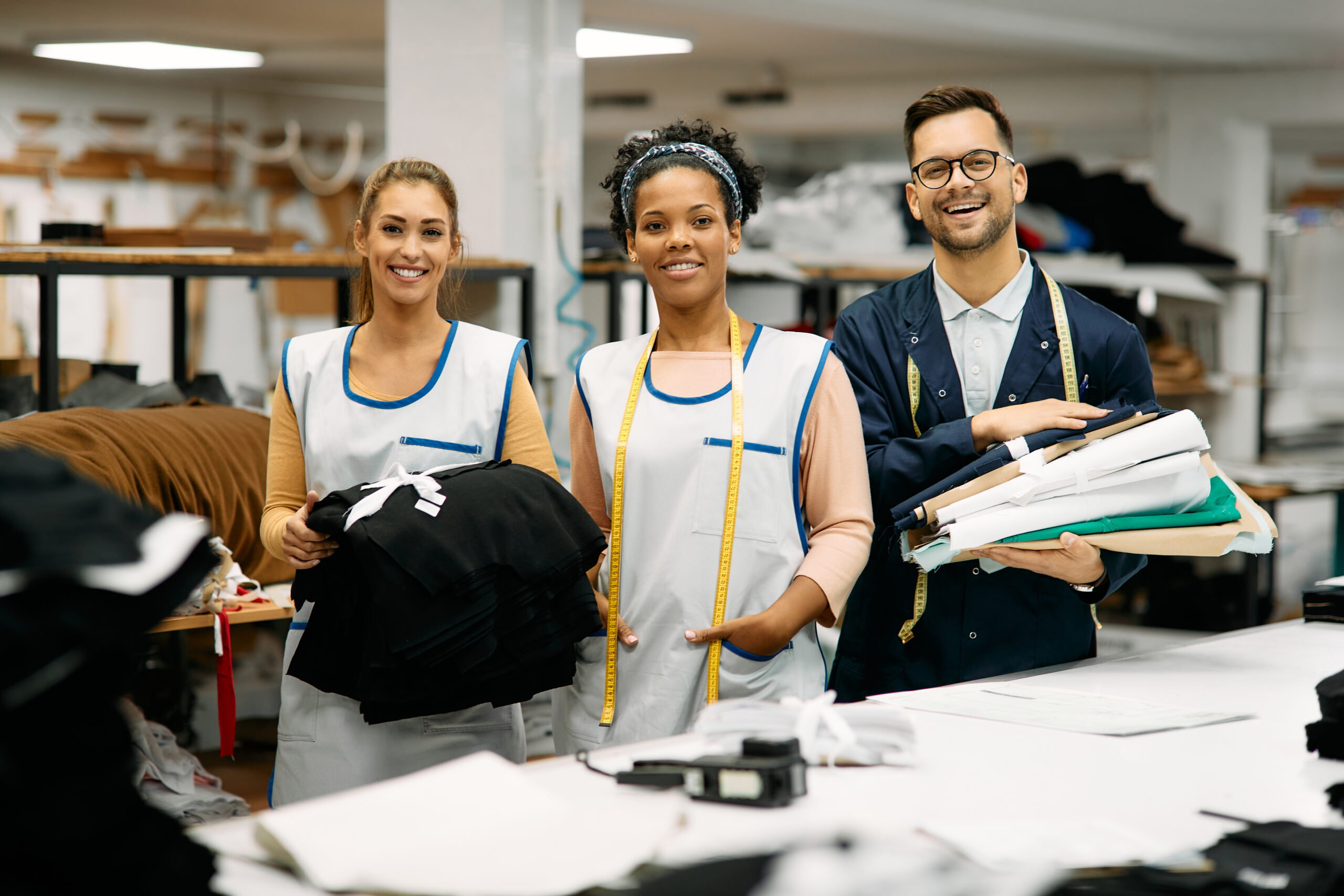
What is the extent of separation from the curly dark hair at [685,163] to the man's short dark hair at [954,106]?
0.92 ft

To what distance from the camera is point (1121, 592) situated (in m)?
5.86

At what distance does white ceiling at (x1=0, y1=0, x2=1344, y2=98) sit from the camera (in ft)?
19.6

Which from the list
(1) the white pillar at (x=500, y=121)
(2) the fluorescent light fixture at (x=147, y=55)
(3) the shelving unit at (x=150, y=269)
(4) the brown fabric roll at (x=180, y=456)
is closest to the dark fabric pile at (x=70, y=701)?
(3) the shelving unit at (x=150, y=269)

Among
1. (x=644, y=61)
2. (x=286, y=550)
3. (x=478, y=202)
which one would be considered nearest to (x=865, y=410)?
(x=286, y=550)

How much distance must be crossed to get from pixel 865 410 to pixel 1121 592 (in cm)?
406

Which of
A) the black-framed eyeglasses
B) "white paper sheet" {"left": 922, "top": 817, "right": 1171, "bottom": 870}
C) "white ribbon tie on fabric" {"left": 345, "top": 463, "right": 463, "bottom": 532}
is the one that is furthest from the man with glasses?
"white paper sheet" {"left": 922, "top": 817, "right": 1171, "bottom": 870}

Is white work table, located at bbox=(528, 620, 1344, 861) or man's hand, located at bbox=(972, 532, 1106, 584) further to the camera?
man's hand, located at bbox=(972, 532, 1106, 584)

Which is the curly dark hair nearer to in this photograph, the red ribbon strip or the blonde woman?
the blonde woman

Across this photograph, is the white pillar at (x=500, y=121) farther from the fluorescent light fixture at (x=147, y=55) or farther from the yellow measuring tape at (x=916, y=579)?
the fluorescent light fixture at (x=147, y=55)

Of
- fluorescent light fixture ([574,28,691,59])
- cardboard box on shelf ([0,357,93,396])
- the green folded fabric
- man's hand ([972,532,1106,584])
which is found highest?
fluorescent light fixture ([574,28,691,59])

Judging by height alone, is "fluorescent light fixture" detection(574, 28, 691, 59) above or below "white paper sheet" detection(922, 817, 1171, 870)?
above

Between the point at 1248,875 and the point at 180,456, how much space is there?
8.63 ft

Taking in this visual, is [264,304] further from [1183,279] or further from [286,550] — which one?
[286,550]

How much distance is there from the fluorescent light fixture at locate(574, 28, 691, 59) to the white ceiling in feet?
0.33
